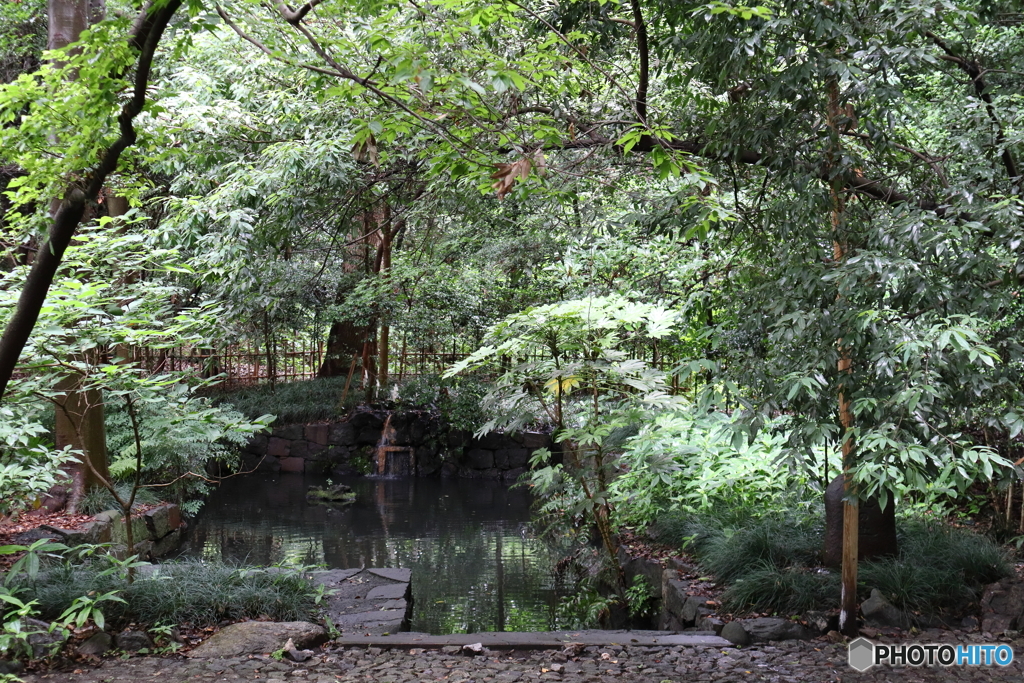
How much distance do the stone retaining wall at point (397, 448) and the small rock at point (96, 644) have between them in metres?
8.60

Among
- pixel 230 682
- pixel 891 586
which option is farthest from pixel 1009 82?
pixel 230 682

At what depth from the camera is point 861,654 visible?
3871 millimetres

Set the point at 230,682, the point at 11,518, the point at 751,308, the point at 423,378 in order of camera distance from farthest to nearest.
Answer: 1. the point at 423,378
2. the point at 11,518
3. the point at 751,308
4. the point at 230,682

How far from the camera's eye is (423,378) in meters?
13.6

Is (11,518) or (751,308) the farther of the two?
(11,518)

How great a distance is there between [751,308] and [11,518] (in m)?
5.86

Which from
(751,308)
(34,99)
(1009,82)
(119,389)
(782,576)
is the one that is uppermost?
(1009,82)

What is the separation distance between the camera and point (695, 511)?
5.92 meters

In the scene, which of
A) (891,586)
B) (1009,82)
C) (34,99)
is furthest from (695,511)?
(34,99)

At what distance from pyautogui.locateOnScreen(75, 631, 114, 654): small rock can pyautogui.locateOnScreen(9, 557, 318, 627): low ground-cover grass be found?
0.19 m

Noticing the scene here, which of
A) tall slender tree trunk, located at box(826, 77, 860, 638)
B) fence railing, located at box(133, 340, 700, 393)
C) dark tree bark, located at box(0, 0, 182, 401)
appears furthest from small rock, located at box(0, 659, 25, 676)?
fence railing, located at box(133, 340, 700, 393)

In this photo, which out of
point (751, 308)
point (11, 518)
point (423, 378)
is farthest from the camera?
point (423, 378)

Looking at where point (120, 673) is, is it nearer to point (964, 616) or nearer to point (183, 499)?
point (964, 616)

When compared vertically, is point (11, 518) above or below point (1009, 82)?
below
